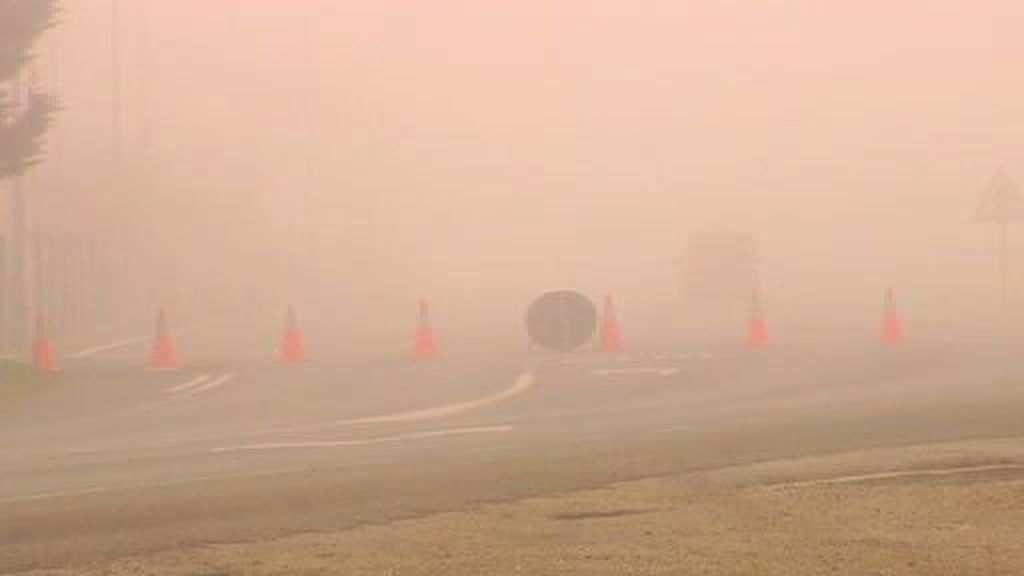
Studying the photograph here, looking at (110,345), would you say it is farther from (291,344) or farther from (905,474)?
(905,474)

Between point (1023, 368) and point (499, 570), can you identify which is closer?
point (499, 570)

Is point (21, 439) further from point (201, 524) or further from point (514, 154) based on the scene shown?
point (514, 154)

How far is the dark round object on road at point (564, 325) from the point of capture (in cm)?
2688

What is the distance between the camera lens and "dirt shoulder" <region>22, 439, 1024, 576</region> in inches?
338

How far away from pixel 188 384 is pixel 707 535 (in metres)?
14.5

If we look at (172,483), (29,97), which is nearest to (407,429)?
(172,483)

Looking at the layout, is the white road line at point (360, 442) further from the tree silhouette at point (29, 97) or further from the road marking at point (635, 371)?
the tree silhouette at point (29, 97)

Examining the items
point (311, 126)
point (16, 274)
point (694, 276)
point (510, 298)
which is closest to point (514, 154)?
point (311, 126)

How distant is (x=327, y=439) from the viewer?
52.0 feet

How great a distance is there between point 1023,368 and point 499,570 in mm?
14045

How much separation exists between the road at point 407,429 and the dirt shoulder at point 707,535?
0.52m

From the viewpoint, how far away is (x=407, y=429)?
16.6m

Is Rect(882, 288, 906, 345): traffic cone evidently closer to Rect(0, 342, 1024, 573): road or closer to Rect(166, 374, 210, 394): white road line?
Rect(0, 342, 1024, 573): road

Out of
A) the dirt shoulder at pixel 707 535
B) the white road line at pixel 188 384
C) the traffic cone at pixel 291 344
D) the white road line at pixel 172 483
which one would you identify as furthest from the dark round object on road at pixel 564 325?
the dirt shoulder at pixel 707 535
